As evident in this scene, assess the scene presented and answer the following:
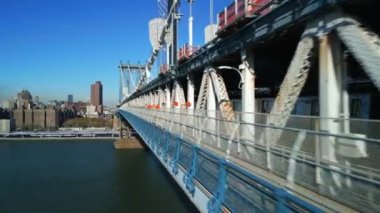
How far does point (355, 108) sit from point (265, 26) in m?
6.38

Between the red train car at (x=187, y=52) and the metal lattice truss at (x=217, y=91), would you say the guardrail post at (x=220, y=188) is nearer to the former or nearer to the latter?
the metal lattice truss at (x=217, y=91)

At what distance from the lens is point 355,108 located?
16.2 meters

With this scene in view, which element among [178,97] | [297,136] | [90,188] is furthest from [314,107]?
[90,188]

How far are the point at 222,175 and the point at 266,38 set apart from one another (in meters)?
5.21

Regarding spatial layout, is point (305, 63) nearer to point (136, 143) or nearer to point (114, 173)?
point (114, 173)

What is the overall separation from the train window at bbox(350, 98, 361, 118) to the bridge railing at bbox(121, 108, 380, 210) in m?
6.09

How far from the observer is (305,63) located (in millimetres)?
9172

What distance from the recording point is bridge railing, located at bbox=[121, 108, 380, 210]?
5148mm

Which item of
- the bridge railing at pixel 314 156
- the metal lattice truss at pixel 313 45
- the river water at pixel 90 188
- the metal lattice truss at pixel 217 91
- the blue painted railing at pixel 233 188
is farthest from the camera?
the river water at pixel 90 188

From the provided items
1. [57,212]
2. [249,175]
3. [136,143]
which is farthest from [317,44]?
[136,143]

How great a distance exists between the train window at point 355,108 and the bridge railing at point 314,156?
240 inches

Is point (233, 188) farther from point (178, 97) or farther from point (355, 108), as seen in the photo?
point (178, 97)

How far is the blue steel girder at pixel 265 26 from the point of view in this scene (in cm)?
863

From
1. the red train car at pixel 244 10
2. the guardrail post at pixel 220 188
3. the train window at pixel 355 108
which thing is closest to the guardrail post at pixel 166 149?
the red train car at pixel 244 10
